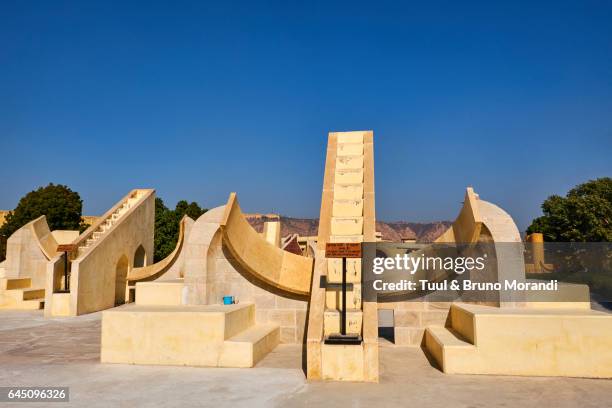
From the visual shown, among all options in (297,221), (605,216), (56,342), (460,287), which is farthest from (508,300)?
(297,221)

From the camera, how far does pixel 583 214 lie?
88.7 feet

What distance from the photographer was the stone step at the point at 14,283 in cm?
1784

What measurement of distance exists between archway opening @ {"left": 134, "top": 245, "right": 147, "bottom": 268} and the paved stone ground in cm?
1075

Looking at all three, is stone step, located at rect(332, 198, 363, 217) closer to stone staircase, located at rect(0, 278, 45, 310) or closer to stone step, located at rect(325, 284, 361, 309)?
stone step, located at rect(325, 284, 361, 309)

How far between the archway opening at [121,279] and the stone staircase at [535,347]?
45.8 ft

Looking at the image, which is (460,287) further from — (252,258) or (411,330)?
(252,258)

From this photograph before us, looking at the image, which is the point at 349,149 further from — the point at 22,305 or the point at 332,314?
the point at 22,305

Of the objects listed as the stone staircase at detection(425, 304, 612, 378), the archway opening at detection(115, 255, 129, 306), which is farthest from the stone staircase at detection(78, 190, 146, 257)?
the stone staircase at detection(425, 304, 612, 378)

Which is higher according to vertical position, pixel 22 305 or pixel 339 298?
pixel 339 298

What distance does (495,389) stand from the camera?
21.9ft

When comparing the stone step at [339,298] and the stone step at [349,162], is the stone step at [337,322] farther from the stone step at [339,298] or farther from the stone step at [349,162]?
the stone step at [349,162]

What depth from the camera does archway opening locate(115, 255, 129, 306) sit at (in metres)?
17.9

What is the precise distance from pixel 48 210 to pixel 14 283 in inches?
601

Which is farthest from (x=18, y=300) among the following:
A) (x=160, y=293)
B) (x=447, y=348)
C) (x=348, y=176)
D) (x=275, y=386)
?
(x=447, y=348)
